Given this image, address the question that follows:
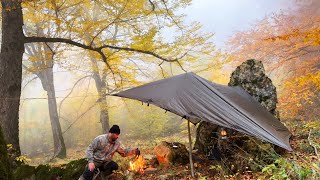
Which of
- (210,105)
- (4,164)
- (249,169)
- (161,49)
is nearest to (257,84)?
(249,169)

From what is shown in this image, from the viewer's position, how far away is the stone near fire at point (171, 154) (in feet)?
18.9

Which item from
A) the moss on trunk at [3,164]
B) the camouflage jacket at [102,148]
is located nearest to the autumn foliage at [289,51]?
the camouflage jacket at [102,148]

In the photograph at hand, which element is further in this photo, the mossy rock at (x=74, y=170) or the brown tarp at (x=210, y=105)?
the mossy rock at (x=74, y=170)

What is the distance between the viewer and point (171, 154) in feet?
18.9

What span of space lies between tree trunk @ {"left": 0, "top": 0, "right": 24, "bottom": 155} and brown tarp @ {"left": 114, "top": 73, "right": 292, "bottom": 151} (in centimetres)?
274

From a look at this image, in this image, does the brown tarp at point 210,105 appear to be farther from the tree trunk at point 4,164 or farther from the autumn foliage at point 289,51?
the autumn foliage at point 289,51

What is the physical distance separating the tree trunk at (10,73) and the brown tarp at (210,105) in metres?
2.74

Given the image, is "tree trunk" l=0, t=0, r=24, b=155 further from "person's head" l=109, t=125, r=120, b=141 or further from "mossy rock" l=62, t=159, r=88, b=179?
"person's head" l=109, t=125, r=120, b=141

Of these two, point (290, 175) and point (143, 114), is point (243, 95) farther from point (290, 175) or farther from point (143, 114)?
point (143, 114)

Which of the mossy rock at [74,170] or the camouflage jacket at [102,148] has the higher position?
the camouflage jacket at [102,148]

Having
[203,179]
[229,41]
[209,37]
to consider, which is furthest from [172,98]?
[229,41]

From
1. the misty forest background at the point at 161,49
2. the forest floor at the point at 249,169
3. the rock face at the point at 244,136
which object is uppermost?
the misty forest background at the point at 161,49

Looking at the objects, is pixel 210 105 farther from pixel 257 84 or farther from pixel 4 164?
pixel 4 164

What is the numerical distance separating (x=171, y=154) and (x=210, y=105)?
1.81 m
